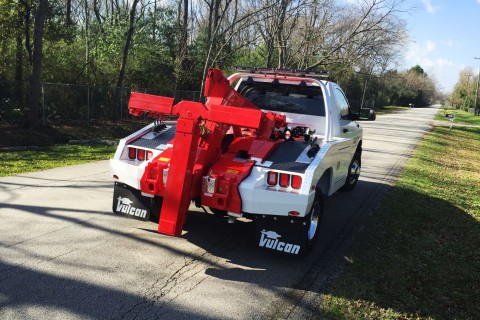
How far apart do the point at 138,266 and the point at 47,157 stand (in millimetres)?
7462

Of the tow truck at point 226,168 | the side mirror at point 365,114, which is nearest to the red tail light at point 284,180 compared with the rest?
the tow truck at point 226,168

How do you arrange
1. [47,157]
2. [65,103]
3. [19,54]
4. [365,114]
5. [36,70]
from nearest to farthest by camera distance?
[365,114]
[47,157]
[36,70]
[19,54]
[65,103]

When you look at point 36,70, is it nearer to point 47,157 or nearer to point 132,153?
point 47,157

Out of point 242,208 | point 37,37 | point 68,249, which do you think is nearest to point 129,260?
point 68,249

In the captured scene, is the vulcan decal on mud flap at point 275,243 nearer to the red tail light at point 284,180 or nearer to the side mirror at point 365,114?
the red tail light at point 284,180

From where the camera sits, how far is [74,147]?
12969mm

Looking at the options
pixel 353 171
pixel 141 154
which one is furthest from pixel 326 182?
pixel 353 171

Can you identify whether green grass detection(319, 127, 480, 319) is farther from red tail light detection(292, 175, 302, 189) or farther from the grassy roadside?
the grassy roadside

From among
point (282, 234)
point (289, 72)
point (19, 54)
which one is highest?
point (19, 54)

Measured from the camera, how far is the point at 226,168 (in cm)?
459

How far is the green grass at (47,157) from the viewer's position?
8938mm

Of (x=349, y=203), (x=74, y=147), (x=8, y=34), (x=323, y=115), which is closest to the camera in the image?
(x=323, y=115)

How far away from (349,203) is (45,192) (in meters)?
5.18

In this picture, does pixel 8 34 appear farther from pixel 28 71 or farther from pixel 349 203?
pixel 349 203
